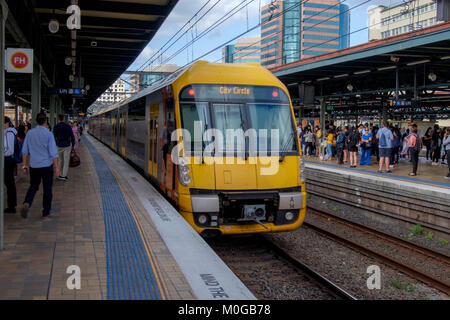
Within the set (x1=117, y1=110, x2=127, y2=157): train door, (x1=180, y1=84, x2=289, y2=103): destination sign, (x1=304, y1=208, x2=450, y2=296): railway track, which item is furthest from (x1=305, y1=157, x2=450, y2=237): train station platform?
(x1=117, y1=110, x2=127, y2=157): train door

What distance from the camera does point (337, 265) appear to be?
808 cm

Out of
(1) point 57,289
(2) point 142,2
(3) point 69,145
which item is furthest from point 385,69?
(1) point 57,289

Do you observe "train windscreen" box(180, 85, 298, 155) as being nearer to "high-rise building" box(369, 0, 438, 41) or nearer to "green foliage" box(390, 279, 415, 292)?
"green foliage" box(390, 279, 415, 292)

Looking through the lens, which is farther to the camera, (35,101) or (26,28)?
(35,101)

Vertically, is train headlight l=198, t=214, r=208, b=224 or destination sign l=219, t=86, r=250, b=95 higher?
destination sign l=219, t=86, r=250, b=95

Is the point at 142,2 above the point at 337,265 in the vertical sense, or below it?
above

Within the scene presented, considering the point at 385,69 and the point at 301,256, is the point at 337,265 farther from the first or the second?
the point at 385,69

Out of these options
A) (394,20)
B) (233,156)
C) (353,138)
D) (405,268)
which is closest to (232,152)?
(233,156)

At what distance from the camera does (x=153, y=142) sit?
11102 millimetres

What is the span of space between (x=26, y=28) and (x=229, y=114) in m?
8.08

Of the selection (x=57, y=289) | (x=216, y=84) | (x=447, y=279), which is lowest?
(x=447, y=279)

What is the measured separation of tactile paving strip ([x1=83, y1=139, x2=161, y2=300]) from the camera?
461cm

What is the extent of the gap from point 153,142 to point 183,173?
11.8 feet

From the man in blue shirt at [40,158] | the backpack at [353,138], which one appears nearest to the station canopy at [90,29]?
the man in blue shirt at [40,158]
